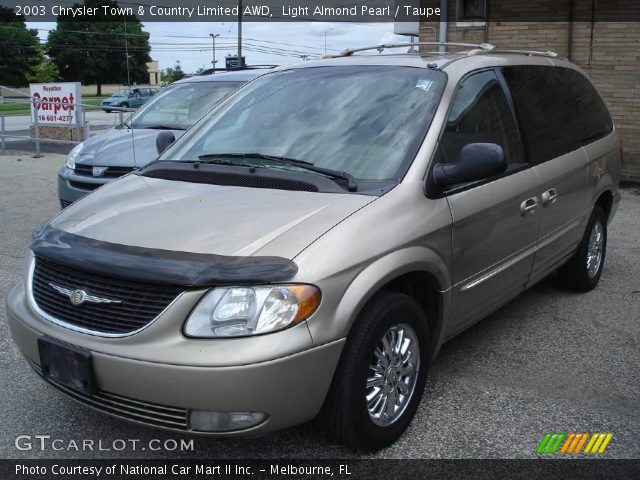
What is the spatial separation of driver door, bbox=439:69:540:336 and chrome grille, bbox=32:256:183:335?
1524mm

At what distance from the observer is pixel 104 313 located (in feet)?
9.04

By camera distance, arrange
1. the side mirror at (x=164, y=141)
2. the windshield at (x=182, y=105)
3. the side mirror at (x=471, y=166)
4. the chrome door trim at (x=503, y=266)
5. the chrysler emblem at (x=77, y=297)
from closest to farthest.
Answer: the chrysler emblem at (x=77, y=297) < the side mirror at (x=471, y=166) < the chrome door trim at (x=503, y=266) < the side mirror at (x=164, y=141) < the windshield at (x=182, y=105)

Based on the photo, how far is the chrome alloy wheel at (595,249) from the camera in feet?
18.0

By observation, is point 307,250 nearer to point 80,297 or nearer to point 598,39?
point 80,297

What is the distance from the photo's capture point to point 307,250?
2.77m

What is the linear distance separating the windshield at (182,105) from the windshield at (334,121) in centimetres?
368

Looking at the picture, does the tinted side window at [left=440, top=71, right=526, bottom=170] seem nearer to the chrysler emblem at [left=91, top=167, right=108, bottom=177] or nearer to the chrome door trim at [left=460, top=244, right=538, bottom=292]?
the chrome door trim at [left=460, top=244, right=538, bottom=292]

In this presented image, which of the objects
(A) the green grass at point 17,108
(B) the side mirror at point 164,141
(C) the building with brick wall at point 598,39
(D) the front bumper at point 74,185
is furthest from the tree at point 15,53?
(B) the side mirror at point 164,141

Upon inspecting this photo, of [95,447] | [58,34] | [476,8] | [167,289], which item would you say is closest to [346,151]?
[167,289]

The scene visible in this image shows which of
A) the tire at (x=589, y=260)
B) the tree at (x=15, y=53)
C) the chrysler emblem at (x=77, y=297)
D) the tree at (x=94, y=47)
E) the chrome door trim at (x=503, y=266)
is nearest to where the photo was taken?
the chrysler emblem at (x=77, y=297)

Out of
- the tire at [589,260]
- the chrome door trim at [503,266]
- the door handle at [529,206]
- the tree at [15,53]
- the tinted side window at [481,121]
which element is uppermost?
the tree at [15,53]

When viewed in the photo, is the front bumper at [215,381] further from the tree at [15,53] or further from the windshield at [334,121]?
the tree at [15,53]

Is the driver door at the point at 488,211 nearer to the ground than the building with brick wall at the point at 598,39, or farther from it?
nearer to the ground

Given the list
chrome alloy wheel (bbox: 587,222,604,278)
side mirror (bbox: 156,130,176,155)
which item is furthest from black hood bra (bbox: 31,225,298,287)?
chrome alloy wheel (bbox: 587,222,604,278)
